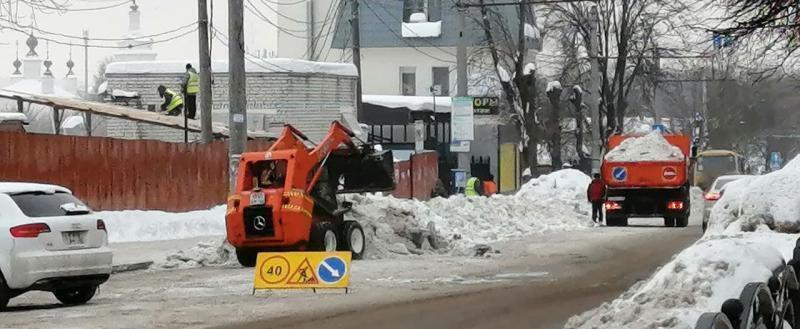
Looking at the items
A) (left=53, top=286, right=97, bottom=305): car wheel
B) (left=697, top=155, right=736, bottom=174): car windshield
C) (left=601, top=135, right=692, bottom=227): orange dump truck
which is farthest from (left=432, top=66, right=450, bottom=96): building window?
(left=53, top=286, right=97, bottom=305): car wheel

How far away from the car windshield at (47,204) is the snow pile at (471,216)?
9.36m

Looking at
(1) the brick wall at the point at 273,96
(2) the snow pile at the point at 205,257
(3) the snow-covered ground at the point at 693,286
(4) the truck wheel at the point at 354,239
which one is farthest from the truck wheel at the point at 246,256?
(1) the brick wall at the point at 273,96

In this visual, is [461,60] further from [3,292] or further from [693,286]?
[693,286]

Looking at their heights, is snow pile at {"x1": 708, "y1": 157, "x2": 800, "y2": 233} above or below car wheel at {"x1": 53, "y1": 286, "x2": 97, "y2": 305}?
above

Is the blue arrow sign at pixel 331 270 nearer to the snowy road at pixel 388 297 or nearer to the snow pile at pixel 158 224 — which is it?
the snowy road at pixel 388 297

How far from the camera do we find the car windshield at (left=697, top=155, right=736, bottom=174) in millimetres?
69812

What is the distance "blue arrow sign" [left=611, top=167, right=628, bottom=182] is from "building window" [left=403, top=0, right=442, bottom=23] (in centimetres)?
4590

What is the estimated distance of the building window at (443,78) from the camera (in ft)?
283

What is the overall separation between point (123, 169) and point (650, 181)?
47.7ft

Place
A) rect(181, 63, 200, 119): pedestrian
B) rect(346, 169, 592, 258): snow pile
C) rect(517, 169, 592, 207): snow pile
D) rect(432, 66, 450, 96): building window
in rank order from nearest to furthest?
rect(346, 169, 592, 258): snow pile < rect(181, 63, 200, 119): pedestrian < rect(517, 169, 592, 207): snow pile < rect(432, 66, 450, 96): building window

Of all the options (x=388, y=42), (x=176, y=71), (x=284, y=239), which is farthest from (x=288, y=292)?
(x=388, y=42)

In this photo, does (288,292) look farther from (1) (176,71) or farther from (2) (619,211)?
(1) (176,71)

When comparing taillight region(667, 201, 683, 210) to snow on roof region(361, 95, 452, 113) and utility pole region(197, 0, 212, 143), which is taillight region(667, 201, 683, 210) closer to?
utility pole region(197, 0, 212, 143)

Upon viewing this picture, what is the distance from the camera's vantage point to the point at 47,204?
18844 millimetres
